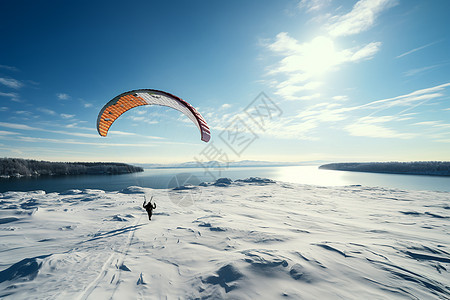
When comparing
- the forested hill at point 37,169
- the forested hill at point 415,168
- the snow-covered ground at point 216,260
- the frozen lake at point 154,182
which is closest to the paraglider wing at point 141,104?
the snow-covered ground at point 216,260

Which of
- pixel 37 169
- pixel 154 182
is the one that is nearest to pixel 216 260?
pixel 154 182

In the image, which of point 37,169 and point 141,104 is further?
point 37,169

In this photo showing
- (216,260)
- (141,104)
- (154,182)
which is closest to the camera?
(216,260)

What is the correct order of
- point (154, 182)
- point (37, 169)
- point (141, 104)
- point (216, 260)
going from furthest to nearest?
point (37, 169)
point (154, 182)
point (141, 104)
point (216, 260)

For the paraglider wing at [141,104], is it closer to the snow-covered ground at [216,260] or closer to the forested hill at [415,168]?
the snow-covered ground at [216,260]

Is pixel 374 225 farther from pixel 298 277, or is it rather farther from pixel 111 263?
pixel 111 263

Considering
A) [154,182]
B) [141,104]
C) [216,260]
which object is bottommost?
[154,182]

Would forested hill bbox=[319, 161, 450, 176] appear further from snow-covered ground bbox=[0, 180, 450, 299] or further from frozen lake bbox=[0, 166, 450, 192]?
snow-covered ground bbox=[0, 180, 450, 299]

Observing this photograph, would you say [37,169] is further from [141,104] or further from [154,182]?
[141,104]
